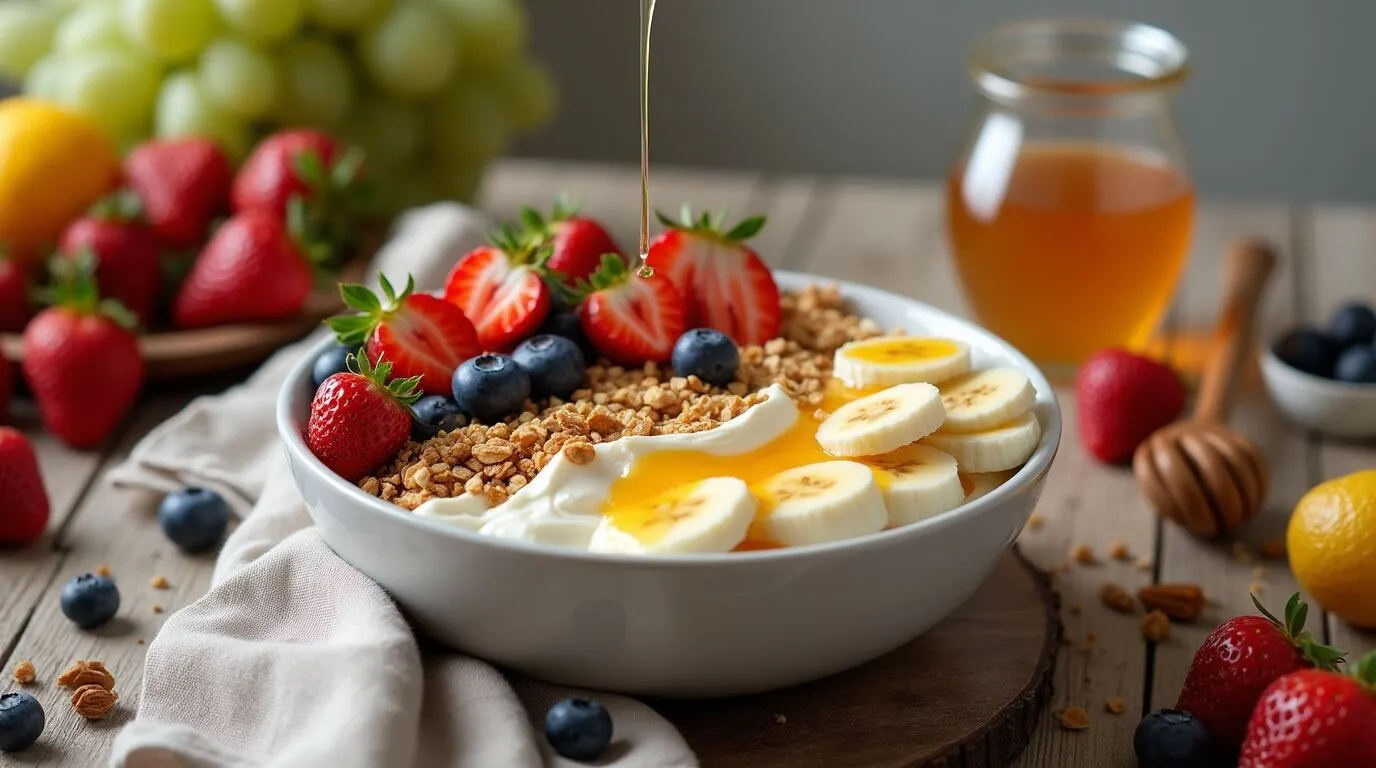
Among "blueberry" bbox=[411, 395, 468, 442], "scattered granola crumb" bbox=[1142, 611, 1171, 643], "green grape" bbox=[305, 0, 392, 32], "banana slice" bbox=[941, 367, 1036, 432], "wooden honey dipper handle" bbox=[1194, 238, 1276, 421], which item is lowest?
"scattered granola crumb" bbox=[1142, 611, 1171, 643]

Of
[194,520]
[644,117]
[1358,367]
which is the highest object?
[644,117]

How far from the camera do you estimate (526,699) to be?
1.26 m

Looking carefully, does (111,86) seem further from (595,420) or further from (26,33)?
(595,420)

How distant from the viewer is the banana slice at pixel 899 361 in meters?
1.44

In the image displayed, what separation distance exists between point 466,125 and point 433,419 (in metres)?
1.11

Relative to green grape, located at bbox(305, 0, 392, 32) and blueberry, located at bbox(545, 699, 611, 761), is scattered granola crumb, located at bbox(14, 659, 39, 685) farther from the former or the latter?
green grape, located at bbox(305, 0, 392, 32)

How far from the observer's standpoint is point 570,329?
4.96 feet

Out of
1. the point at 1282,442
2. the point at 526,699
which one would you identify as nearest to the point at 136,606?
the point at 526,699

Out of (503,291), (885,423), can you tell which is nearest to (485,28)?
(503,291)

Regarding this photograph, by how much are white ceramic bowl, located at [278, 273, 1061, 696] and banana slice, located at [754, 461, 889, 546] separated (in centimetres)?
4

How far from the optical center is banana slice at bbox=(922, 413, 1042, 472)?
1.33m

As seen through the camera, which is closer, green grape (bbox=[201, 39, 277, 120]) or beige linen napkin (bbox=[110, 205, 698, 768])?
beige linen napkin (bbox=[110, 205, 698, 768])

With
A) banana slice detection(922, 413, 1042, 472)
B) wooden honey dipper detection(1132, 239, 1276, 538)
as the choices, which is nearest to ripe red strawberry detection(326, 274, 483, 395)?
banana slice detection(922, 413, 1042, 472)

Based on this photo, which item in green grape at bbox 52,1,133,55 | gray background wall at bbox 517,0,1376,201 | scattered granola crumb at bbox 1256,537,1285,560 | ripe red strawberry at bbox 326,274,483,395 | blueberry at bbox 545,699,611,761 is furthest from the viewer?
gray background wall at bbox 517,0,1376,201
